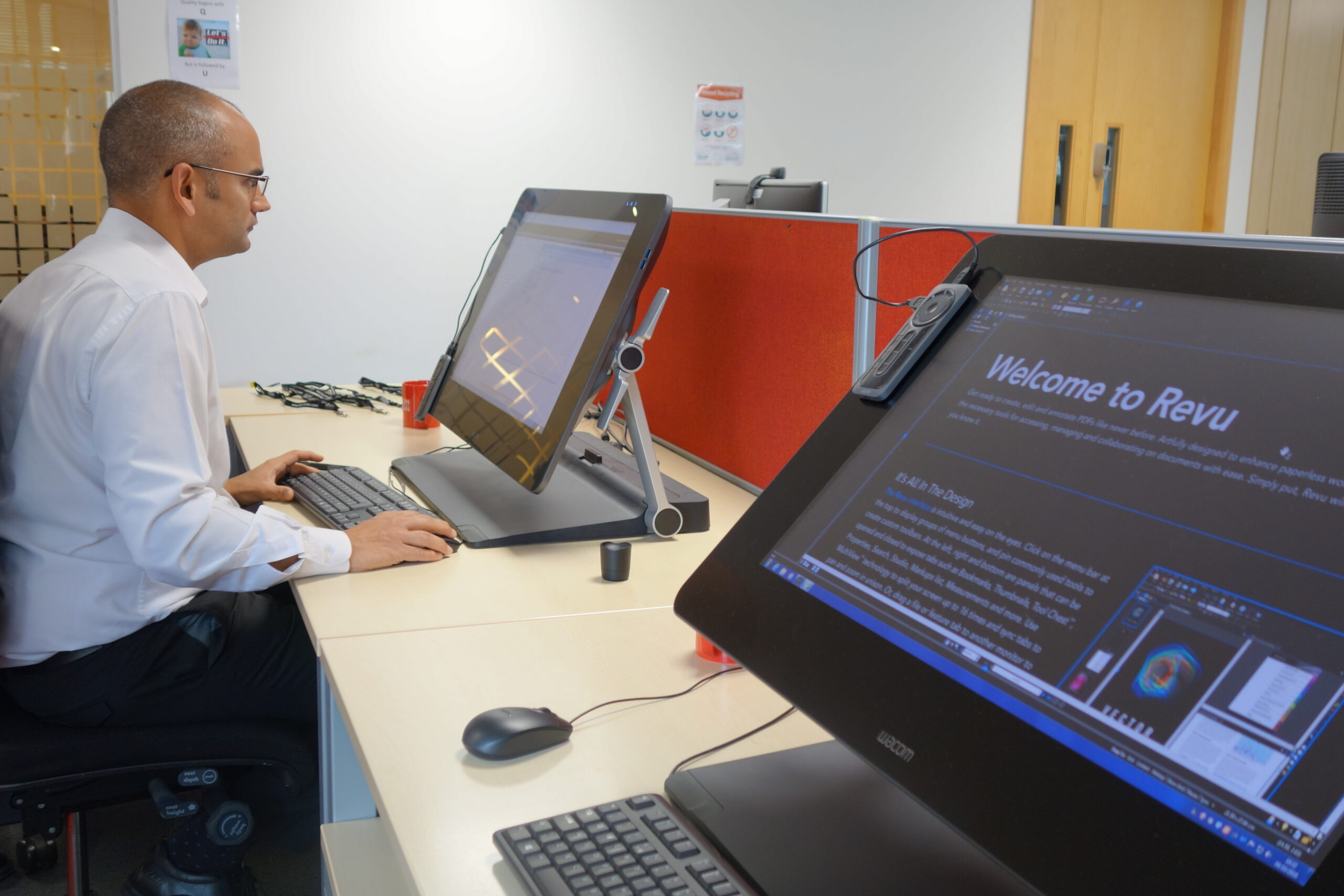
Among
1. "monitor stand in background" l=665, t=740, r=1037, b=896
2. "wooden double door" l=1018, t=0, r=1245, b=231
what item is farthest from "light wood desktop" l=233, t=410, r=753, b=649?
"wooden double door" l=1018, t=0, r=1245, b=231

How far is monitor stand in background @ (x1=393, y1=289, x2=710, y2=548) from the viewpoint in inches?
54.0

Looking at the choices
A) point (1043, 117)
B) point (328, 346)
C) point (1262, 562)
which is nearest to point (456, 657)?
point (1262, 562)

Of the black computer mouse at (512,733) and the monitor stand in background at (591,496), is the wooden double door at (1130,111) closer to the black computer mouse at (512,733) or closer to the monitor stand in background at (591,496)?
the monitor stand in background at (591,496)

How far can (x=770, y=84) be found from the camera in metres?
3.88

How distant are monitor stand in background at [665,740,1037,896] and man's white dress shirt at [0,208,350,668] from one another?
71 cm

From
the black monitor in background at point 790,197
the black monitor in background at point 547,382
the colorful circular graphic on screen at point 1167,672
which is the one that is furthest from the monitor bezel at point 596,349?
the colorful circular graphic on screen at point 1167,672

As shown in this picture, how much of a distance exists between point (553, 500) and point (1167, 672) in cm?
108

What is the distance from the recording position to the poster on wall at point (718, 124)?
3.78m

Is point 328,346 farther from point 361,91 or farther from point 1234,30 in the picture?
point 1234,30

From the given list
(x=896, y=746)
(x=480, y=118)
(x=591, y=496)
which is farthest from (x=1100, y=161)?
(x=896, y=746)

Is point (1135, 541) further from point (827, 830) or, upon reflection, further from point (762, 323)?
point (762, 323)

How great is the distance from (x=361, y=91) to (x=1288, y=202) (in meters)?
3.92

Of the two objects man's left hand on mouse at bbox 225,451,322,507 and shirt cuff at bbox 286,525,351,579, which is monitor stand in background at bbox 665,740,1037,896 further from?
man's left hand on mouse at bbox 225,451,322,507

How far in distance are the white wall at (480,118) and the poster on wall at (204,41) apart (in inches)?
1.2
